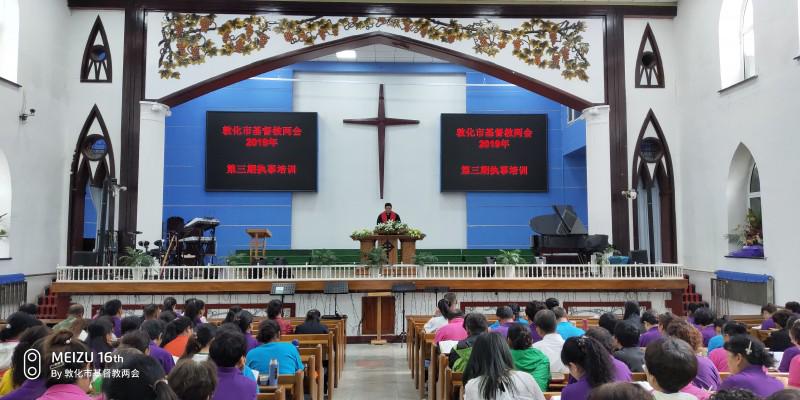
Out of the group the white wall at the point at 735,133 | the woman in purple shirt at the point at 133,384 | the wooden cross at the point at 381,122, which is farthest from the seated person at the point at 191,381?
the wooden cross at the point at 381,122

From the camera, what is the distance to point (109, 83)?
11.0m

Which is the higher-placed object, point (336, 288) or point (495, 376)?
point (495, 376)

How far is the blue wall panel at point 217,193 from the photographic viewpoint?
14.6 metres

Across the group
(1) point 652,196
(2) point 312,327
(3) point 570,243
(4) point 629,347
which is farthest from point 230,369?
(1) point 652,196

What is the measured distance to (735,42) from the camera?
9.80 metres

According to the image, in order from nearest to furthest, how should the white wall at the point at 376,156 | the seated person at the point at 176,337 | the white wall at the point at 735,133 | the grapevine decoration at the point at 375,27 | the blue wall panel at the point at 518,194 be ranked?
the seated person at the point at 176,337
the white wall at the point at 735,133
the grapevine decoration at the point at 375,27
the blue wall panel at the point at 518,194
the white wall at the point at 376,156

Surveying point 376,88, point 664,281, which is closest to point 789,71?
point 664,281

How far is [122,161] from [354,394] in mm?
7233

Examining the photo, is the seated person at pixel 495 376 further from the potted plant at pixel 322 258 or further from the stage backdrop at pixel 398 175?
the stage backdrop at pixel 398 175

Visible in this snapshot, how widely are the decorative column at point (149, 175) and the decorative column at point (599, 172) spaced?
7.90 metres

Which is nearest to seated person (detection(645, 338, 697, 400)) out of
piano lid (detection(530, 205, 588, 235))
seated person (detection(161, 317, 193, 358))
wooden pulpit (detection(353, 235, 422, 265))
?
seated person (detection(161, 317, 193, 358))

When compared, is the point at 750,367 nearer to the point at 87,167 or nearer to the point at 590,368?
the point at 590,368

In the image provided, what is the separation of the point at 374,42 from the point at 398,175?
4285mm

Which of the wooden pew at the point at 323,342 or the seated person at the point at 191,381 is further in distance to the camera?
the wooden pew at the point at 323,342
